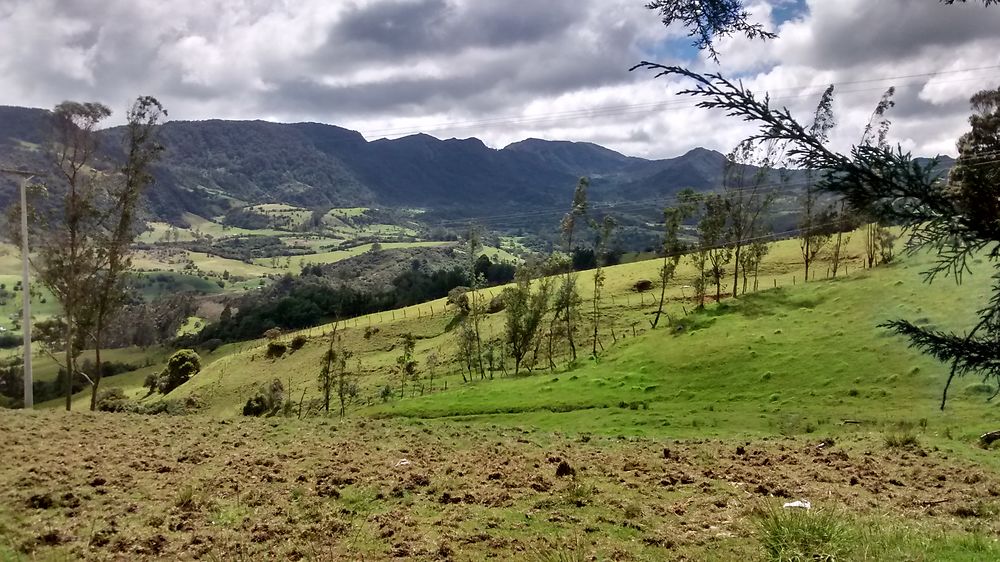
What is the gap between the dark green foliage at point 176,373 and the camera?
76769mm

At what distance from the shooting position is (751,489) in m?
14.8

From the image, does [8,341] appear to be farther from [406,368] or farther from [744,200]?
[744,200]

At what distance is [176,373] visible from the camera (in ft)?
255

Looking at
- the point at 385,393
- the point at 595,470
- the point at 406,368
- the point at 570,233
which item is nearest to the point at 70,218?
the point at 385,393

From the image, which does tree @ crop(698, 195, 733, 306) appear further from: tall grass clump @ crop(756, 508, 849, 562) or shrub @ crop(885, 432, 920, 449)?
tall grass clump @ crop(756, 508, 849, 562)

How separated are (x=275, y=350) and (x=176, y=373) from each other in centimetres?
1351

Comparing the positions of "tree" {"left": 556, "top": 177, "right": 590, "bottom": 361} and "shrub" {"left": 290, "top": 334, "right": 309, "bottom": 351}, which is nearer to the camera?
"tree" {"left": 556, "top": 177, "right": 590, "bottom": 361}

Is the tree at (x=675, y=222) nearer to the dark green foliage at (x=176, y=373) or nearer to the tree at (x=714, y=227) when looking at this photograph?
the tree at (x=714, y=227)

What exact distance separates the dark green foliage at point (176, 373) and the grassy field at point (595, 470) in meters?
48.2

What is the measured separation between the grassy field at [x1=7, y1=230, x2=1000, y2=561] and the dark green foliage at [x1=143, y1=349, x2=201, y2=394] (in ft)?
158

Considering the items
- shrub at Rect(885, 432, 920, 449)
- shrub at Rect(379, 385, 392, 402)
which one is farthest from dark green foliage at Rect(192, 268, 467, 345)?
shrub at Rect(885, 432, 920, 449)

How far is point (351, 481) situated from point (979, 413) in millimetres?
25776

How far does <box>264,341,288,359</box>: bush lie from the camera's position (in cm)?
7494

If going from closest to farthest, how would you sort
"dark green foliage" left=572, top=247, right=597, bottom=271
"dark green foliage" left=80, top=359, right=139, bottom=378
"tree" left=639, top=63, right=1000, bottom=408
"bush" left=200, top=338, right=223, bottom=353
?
1. "tree" left=639, top=63, right=1000, bottom=408
2. "bush" left=200, top=338, right=223, bottom=353
3. "dark green foliage" left=80, top=359, right=139, bottom=378
4. "dark green foliage" left=572, top=247, right=597, bottom=271
